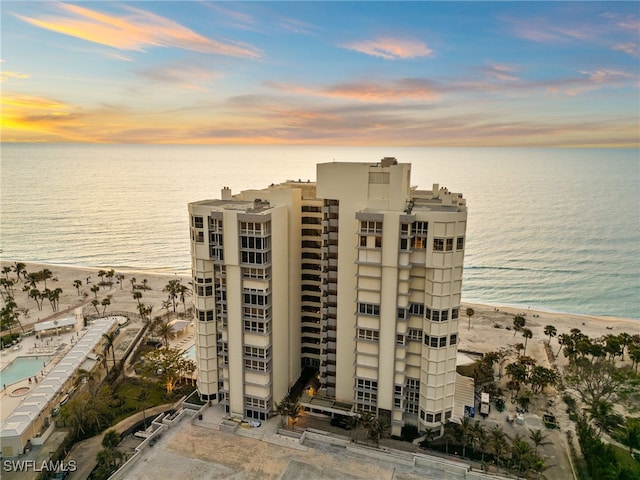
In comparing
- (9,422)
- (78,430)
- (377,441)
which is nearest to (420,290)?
(377,441)

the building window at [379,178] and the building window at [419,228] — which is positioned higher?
the building window at [379,178]

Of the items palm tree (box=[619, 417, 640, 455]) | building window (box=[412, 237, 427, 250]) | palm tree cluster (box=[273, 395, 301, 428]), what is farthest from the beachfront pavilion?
palm tree (box=[619, 417, 640, 455])

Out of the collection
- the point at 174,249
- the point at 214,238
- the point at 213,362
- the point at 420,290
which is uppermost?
the point at 214,238

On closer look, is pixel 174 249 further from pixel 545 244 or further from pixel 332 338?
pixel 545 244

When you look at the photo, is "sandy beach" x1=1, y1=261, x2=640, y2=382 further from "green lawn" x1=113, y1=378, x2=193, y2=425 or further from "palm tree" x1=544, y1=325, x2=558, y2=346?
"green lawn" x1=113, y1=378, x2=193, y2=425

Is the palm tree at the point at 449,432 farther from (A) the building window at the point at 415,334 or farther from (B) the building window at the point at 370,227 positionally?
(B) the building window at the point at 370,227

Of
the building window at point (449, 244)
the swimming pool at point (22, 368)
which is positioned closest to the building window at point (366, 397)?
the building window at point (449, 244)
